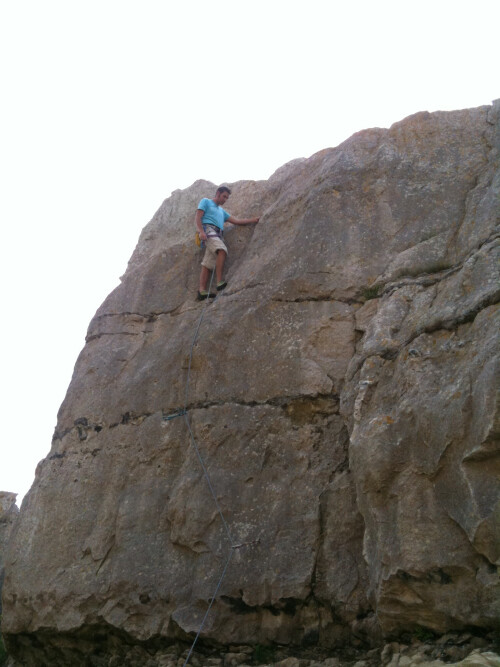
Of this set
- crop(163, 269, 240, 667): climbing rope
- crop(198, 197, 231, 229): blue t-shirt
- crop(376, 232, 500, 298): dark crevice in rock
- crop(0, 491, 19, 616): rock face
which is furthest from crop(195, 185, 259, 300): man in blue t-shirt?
crop(0, 491, 19, 616): rock face

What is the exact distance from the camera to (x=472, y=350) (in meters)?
5.52

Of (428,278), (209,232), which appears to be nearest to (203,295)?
(209,232)

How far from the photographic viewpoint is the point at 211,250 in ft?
30.7

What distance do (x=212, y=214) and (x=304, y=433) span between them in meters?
3.73

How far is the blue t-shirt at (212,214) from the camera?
31.4 feet

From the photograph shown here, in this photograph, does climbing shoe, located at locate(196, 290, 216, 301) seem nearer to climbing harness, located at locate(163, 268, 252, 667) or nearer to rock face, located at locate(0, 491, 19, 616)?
climbing harness, located at locate(163, 268, 252, 667)

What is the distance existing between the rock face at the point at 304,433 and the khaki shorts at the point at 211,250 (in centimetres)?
26

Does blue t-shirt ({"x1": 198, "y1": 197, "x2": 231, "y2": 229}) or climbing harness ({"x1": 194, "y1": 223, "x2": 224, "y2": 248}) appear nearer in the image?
climbing harness ({"x1": 194, "y1": 223, "x2": 224, "y2": 248})

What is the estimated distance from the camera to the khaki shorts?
9.31 meters

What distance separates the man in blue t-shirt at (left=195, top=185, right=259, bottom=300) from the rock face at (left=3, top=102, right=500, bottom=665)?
0.18m

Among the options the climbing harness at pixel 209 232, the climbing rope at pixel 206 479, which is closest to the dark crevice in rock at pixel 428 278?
the climbing rope at pixel 206 479

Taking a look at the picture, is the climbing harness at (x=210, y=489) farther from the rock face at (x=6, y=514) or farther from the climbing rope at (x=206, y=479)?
the rock face at (x=6, y=514)

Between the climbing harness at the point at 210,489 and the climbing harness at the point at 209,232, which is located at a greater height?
the climbing harness at the point at 209,232

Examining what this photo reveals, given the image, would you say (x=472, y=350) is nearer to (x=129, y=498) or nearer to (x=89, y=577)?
(x=129, y=498)
